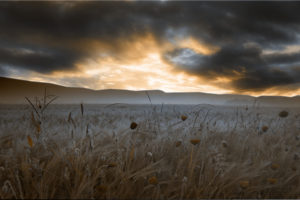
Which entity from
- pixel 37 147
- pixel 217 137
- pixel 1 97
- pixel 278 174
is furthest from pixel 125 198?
pixel 1 97

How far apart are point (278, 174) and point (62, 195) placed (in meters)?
2.01

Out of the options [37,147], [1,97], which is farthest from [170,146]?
[1,97]

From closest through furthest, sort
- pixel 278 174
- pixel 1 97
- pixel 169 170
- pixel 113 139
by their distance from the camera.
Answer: pixel 169 170, pixel 278 174, pixel 113 139, pixel 1 97

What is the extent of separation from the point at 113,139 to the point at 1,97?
10.3 m

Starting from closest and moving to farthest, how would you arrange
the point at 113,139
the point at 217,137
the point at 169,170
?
1. the point at 169,170
2. the point at 113,139
3. the point at 217,137

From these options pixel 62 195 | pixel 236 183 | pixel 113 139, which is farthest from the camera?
pixel 113 139

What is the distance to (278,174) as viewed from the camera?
1.70 metres

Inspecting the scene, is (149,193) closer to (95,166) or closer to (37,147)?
(95,166)

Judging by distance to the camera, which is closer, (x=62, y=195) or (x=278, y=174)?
(x=62, y=195)

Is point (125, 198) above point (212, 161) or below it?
below

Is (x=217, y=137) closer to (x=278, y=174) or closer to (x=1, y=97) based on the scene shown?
(x=278, y=174)

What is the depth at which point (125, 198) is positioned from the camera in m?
1.29

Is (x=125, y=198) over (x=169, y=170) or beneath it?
beneath

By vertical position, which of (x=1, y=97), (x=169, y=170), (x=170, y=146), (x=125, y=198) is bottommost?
(x=125, y=198)
